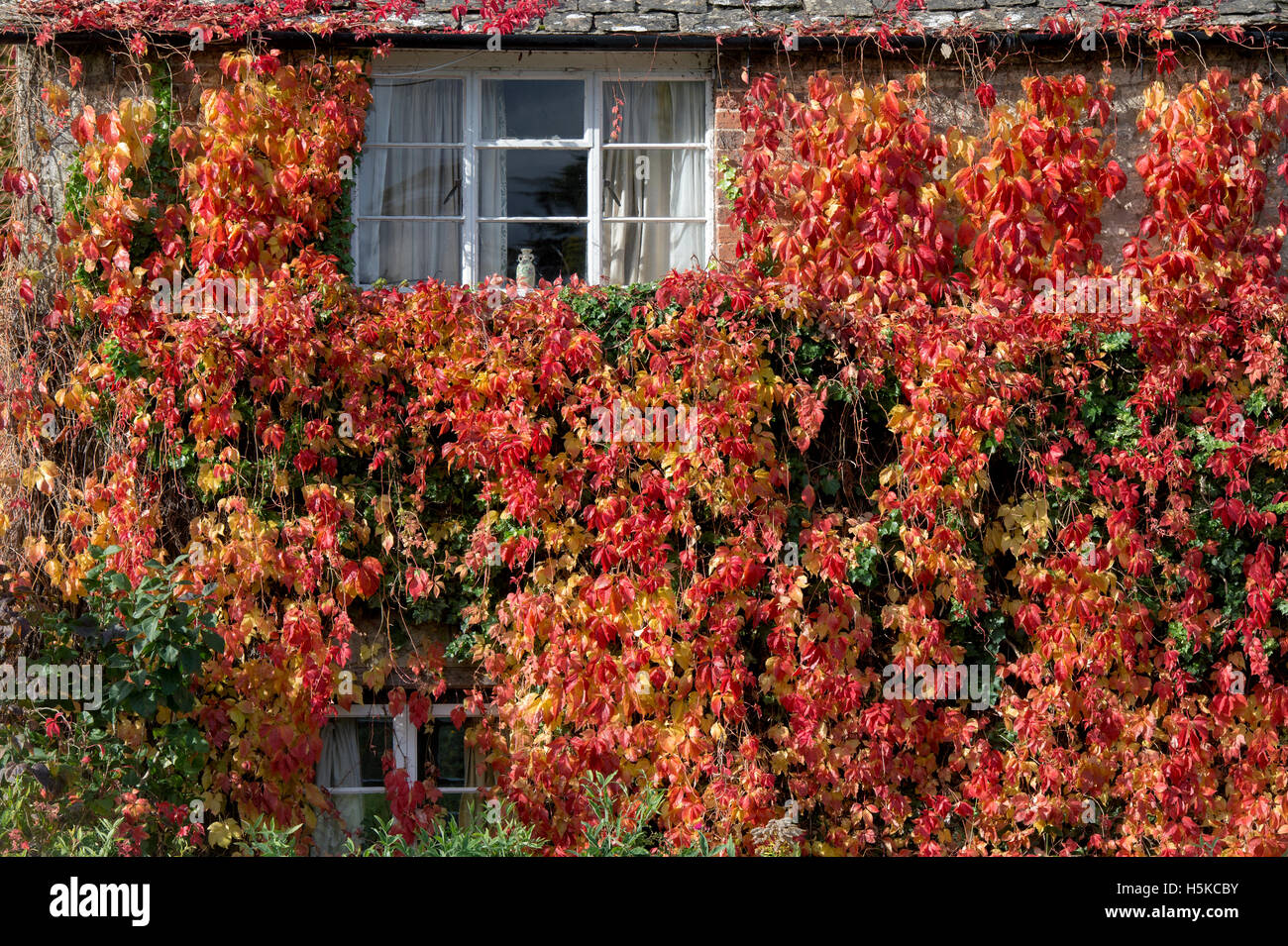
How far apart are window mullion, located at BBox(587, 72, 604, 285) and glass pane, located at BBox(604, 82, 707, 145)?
10cm

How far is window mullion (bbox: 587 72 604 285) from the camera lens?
7285 mm

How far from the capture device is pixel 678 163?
7387mm

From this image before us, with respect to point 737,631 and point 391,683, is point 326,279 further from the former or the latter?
point 737,631

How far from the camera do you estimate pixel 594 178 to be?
23.9 ft

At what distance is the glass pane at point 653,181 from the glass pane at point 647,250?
0.30ft

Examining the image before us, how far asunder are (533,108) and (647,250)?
3.53 feet

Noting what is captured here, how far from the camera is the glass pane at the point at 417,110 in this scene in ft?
24.0

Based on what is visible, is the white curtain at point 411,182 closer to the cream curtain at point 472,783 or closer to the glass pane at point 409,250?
the glass pane at point 409,250

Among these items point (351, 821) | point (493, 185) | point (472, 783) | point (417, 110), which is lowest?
point (351, 821)

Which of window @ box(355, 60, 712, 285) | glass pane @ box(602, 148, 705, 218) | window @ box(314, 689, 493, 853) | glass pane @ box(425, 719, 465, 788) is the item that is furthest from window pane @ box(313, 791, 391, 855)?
glass pane @ box(602, 148, 705, 218)

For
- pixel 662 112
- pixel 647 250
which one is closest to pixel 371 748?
pixel 647 250

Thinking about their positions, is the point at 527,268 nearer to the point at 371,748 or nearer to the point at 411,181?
the point at 411,181

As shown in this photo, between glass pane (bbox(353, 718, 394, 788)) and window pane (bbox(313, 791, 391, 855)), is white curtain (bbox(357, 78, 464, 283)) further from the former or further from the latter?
window pane (bbox(313, 791, 391, 855))

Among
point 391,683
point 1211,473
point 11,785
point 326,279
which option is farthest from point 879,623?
point 11,785
